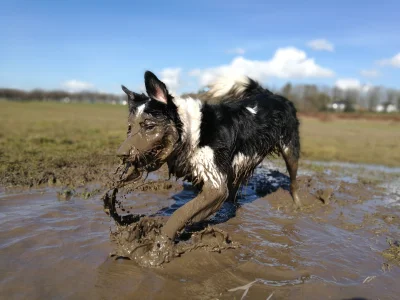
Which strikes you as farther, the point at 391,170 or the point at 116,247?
the point at 391,170

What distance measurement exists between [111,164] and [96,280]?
5591mm

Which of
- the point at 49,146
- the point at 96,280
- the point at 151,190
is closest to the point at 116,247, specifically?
the point at 96,280

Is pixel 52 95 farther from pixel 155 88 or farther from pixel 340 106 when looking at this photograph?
pixel 155 88

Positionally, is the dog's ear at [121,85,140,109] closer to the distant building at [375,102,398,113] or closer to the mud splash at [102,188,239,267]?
the mud splash at [102,188,239,267]

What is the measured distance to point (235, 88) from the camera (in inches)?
265

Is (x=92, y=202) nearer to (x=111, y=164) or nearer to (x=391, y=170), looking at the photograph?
(x=111, y=164)

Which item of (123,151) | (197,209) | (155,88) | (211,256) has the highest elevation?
(155,88)

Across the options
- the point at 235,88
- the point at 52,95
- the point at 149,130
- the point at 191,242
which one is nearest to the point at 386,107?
the point at 235,88

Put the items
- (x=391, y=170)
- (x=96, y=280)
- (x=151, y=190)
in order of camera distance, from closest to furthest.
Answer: (x=96, y=280), (x=151, y=190), (x=391, y=170)

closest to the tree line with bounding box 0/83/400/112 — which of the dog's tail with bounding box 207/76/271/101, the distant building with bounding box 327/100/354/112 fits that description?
the distant building with bounding box 327/100/354/112

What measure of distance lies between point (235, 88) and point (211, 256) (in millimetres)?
3762

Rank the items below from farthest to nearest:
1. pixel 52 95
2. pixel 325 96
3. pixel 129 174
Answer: pixel 52 95 < pixel 325 96 < pixel 129 174

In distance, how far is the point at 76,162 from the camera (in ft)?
27.6

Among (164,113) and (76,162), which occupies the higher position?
(164,113)
